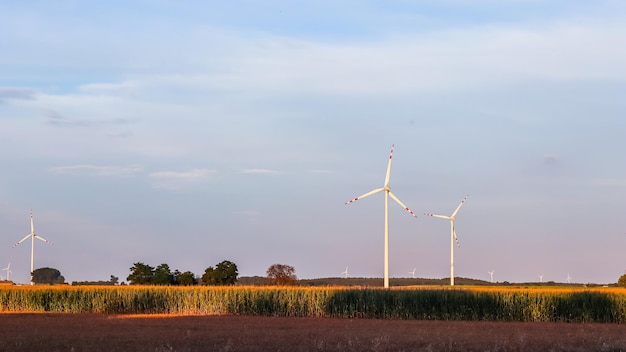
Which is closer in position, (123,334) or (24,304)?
(123,334)

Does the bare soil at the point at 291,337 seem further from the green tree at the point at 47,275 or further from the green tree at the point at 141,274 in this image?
the green tree at the point at 47,275

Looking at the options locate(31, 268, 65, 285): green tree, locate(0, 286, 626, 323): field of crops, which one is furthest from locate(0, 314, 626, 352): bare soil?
locate(31, 268, 65, 285): green tree

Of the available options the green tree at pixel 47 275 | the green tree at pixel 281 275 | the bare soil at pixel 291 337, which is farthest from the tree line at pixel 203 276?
the green tree at pixel 47 275

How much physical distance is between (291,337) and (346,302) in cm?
2622

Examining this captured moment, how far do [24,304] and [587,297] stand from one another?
43524 millimetres

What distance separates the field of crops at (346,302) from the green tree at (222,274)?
23.2 m

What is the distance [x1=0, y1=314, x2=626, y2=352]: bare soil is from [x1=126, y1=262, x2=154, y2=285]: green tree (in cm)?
4746

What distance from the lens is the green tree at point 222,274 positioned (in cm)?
10044

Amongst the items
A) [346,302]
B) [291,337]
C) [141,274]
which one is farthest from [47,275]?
[291,337]

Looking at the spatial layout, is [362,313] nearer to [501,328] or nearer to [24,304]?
[501,328]

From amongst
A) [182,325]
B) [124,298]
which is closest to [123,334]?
[182,325]

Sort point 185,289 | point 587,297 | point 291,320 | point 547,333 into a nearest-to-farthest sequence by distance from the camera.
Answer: point 547,333 < point 291,320 < point 587,297 < point 185,289

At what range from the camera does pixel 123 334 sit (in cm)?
4469

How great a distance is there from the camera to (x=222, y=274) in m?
101
